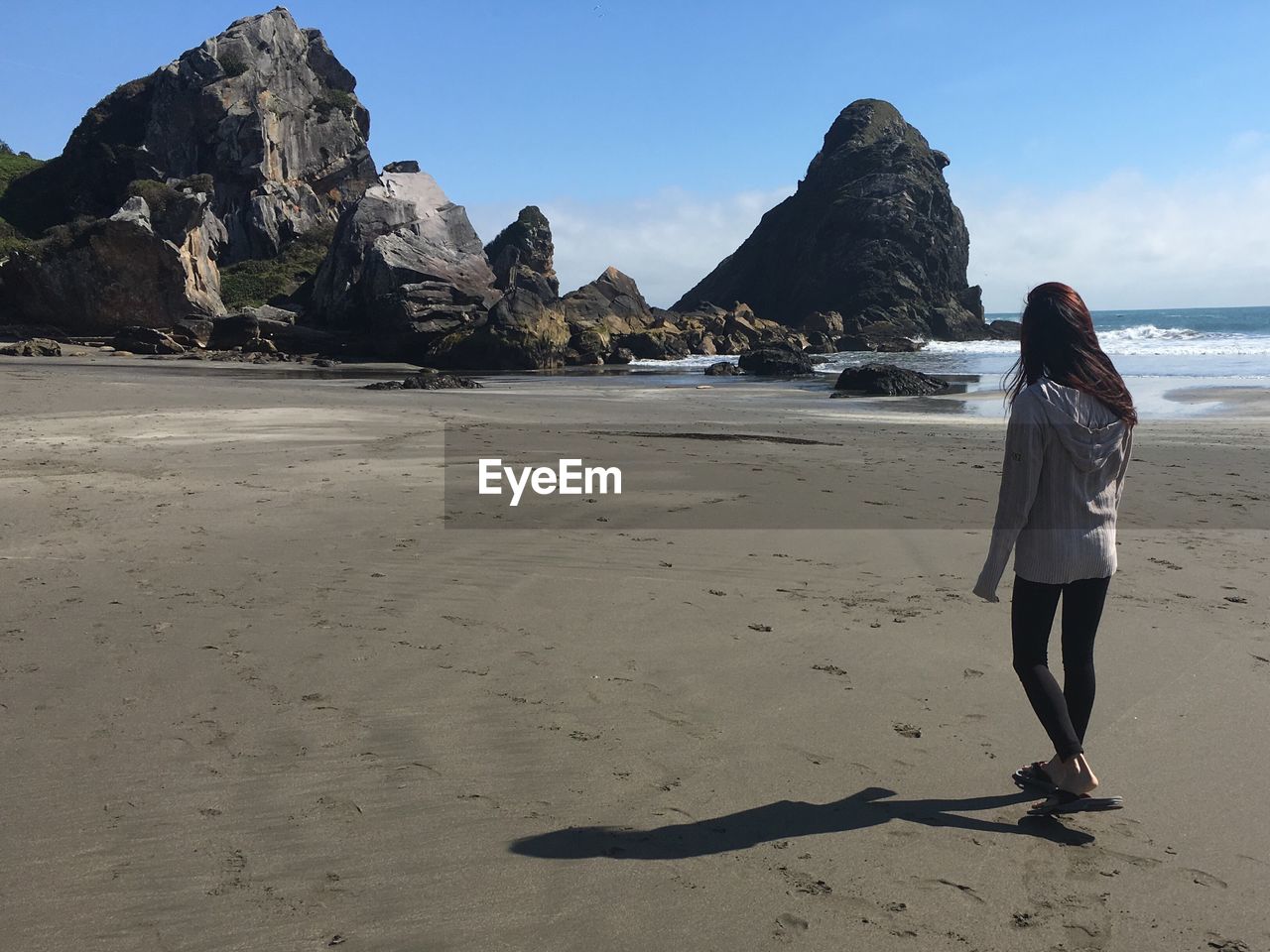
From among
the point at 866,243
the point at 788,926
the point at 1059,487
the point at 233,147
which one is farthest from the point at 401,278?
the point at 866,243

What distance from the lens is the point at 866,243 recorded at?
3760 inches

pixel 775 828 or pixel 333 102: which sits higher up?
pixel 333 102

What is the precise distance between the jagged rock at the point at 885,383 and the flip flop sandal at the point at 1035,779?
22946 mm

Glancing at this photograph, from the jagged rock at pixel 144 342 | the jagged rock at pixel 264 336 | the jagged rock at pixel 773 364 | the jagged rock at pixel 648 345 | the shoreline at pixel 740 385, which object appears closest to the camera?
the shoreline at pixel 740 385

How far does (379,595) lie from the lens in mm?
5684

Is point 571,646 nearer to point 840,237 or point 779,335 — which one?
point 779,335

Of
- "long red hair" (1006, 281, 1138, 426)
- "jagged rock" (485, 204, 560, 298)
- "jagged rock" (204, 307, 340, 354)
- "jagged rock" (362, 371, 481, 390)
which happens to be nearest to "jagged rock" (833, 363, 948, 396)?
"jagged rock" (362, 371, 481, 390)

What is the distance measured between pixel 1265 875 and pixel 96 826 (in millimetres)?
3766

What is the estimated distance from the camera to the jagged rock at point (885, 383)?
2581 centimetres

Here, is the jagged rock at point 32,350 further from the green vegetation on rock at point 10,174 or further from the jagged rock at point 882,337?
the jagged rock at point 882,337

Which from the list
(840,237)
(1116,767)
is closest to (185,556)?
(1116,767)

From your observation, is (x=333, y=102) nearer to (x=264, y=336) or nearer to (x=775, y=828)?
(x=264, y=336)

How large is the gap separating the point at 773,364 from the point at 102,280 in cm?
2975

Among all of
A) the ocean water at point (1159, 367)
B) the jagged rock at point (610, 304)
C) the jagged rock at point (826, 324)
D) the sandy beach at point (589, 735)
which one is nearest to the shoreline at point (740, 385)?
the ocean water at point (1159, 367)
